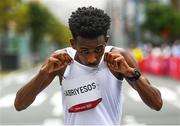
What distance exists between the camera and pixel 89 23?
371 centimetres

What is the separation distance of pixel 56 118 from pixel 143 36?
74302mm

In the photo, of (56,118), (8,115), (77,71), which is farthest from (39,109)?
(77,71)

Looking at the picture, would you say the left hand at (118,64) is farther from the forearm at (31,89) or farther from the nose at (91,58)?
the forearm at (31,89)

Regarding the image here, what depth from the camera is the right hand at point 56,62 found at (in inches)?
147

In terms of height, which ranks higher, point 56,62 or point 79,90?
point 56,62

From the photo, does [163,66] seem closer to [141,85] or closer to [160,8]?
[141,85]

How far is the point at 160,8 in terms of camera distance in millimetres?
77938

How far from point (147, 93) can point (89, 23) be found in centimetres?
50

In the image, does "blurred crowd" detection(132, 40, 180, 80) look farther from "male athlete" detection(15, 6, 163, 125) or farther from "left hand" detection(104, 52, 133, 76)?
"left hand" detection(104, 52, 133, 76)

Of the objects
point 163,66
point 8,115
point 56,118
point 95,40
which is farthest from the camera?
point 163,66

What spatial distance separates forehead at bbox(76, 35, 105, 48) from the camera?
3.67m

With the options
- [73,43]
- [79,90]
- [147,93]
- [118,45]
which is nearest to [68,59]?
[73,43]

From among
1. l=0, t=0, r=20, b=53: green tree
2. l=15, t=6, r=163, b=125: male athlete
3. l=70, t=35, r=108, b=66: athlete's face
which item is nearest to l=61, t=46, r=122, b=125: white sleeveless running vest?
l=15, t=6, r=163, b=125: male athlete

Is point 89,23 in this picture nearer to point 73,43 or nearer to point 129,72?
point 73,43
